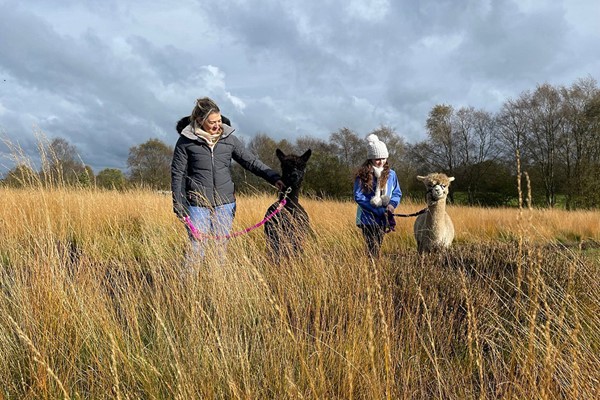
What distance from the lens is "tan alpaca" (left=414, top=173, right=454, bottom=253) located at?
421 cm

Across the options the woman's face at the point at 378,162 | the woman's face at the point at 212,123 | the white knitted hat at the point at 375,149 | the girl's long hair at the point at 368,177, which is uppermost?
the woman's face at the point at 212,123

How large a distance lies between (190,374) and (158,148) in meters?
30.2

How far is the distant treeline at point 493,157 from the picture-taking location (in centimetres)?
1912

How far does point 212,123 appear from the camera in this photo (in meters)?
3.53

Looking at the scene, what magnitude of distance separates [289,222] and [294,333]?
1.63 metres

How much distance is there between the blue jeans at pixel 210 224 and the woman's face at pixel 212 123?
2.48 feet

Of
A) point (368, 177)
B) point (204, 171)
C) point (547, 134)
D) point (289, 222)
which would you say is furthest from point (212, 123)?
point (547, 134)

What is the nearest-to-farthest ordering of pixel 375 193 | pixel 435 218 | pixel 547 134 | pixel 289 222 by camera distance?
1. pixel 289 222
2. pixel 375 193
3. pixel 435 218
4. pixel 547 134

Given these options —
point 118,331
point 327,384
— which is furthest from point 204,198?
point 327,384

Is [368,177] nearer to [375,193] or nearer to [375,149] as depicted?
[375,193]

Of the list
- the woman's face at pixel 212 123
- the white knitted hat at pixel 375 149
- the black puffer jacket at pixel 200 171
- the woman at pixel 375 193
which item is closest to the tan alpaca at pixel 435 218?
the woman at pixel 375 193

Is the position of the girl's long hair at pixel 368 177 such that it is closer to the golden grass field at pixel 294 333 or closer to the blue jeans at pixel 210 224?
the golden grass field at pixel 294 333

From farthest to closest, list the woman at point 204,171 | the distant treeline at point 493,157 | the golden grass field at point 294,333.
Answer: the distant treeline at point 493,157
the woman at point 204,171
the golden grass field at point 294,333

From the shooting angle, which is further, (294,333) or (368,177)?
(368,177)
